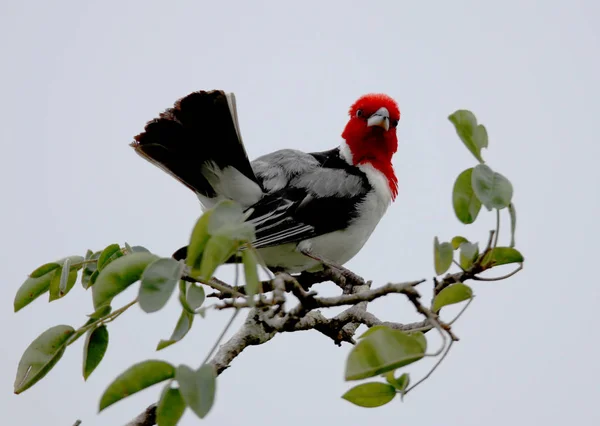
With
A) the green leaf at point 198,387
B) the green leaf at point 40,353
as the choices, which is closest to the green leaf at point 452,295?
the green leaf at point 198,387

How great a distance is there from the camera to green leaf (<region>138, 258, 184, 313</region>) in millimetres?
1797

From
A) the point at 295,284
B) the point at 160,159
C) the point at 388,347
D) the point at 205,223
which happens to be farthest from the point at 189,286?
the point at 160,159

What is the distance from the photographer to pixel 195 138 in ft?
13.6

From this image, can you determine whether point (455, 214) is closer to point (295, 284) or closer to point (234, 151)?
point (295, 284)

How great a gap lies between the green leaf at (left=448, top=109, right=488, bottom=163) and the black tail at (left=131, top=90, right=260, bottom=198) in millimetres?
2019

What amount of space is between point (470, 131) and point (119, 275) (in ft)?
3.83

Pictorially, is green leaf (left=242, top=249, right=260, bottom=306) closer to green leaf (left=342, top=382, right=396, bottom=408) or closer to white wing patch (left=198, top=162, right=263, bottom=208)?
green leaf (left=342, top=382, right=396, bottom=408)

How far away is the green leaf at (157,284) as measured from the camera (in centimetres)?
180

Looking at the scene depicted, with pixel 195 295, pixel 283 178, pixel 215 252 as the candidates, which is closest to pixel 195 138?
pixel 283 178

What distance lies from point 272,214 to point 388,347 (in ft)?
8.13

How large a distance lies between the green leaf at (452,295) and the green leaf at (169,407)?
2.82ft

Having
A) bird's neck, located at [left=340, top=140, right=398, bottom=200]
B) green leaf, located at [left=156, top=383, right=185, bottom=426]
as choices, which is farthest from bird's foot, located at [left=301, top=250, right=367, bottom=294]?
green leaf, located at [left=156, top=383, right=185, bottom=426]

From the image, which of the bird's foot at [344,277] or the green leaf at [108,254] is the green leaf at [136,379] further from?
the bird's foot at [344,277]

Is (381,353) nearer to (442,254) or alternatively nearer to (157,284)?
(442,254)
